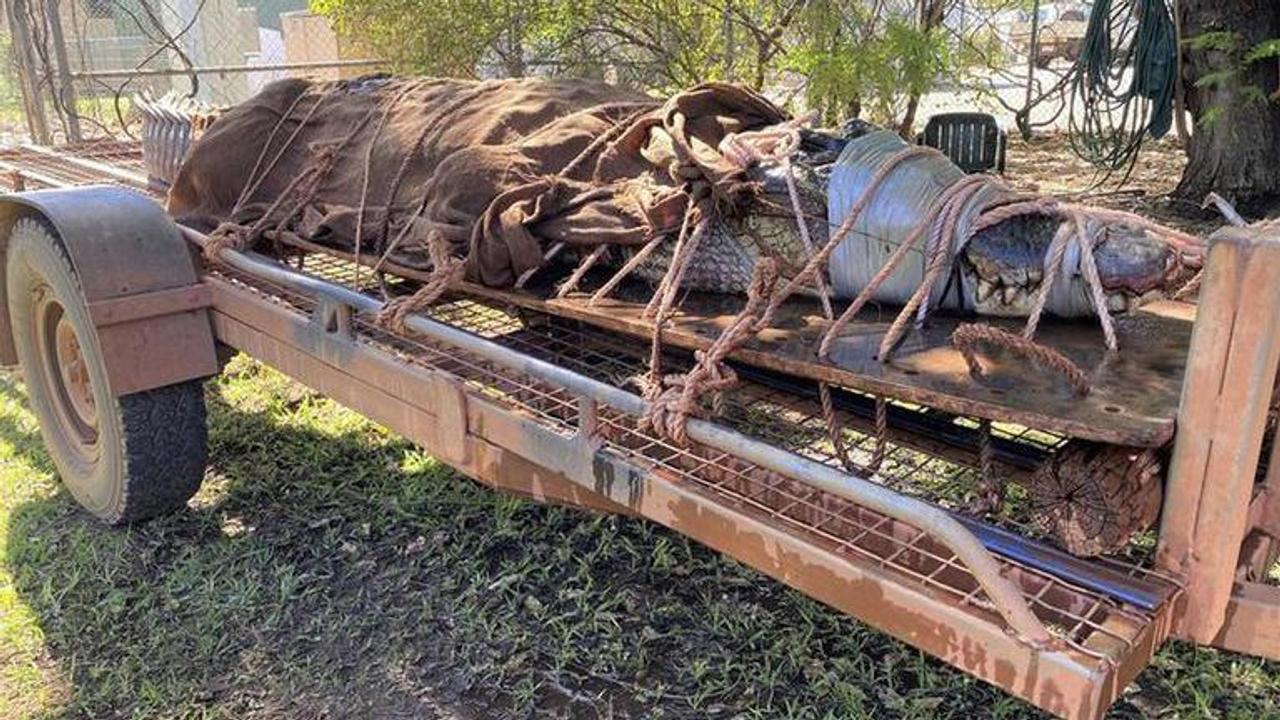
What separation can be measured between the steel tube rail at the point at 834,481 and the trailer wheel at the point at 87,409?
1444mm

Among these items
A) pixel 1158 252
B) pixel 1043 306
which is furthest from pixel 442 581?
pixel 1158 252

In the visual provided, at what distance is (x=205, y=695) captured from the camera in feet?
9.45

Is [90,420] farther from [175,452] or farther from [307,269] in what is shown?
[307,269]

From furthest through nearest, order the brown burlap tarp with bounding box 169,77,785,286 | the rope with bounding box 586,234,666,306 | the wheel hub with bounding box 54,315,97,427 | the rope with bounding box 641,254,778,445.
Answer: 1. the wheel hub with bounding box 54,315,97,427
2. the brown burlap tarp with bounding box 169,77,785,286
3. the rope with bounding box 586,234,666,306
4. the rope with bounding box 641,254,778,445

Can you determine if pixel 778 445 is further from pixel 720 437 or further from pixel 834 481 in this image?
pixel 834 481

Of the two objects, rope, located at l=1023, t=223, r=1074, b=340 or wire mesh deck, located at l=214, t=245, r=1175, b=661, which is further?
rope, located at l=1023, t=223, r=1074, b=340

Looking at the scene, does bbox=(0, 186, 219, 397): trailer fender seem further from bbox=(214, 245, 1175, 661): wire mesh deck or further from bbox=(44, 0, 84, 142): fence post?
bbox=(44, 0, 84, 142): fence post

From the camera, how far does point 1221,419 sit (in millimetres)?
1587

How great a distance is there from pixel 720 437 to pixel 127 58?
42.3 feet

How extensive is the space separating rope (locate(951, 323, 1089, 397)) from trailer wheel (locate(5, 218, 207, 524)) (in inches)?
100

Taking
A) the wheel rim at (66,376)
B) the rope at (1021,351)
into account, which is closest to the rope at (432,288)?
the rope at (1021,351)

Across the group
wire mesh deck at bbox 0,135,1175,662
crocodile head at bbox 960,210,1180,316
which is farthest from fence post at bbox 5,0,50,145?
crocodile head at bbox 960,210,1180,316

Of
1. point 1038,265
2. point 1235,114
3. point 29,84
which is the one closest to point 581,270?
point 1038,265

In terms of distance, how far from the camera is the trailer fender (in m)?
3.32
